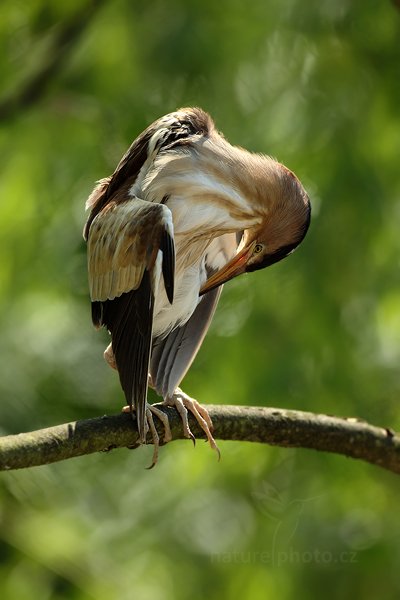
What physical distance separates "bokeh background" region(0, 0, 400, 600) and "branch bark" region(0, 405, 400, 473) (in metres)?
0.90

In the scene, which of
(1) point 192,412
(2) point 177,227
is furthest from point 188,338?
(1) point 192,412

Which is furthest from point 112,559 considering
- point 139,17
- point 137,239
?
point 139,17

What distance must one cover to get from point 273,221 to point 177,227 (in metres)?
0.30

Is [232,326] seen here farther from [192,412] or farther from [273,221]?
[192,412]

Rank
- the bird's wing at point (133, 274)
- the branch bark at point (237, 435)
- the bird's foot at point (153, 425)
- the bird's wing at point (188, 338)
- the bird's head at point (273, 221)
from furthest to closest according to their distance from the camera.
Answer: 1. the bird's wing at point (188, 338)
2. the bird's head at point (273, 221)
3. the bird's wing at point (133, 274)
4. the bird's foot at point (153, 425)
5. the branch bark at point (237, 435)

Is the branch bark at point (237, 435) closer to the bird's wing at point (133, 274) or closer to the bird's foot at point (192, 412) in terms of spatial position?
the bird's foot at point (192, 412)

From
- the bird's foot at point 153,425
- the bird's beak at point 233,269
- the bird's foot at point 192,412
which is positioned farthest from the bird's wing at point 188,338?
the bird's foot at point 153,425

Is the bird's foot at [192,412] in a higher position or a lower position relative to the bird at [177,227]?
lower

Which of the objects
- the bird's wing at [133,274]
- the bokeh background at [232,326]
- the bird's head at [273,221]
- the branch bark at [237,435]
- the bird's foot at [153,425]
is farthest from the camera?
the bokeh background at [232,326]

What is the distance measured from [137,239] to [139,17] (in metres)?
1.87

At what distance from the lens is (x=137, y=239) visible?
3.25 metres

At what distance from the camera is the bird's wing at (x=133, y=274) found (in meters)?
3.19

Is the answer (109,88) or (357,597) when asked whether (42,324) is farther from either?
(357,597)

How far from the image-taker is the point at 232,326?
438cm
